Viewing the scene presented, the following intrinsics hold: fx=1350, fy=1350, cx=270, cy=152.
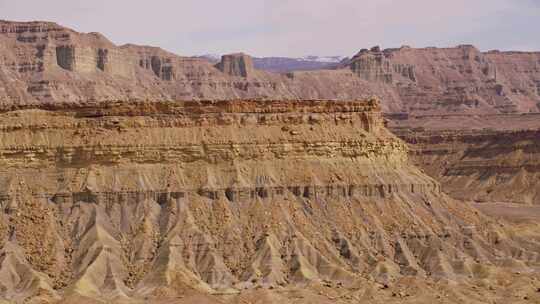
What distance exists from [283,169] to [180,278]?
1487 centimetres

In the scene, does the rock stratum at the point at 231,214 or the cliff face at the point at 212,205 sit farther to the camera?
the cliff face at the point at 212,205

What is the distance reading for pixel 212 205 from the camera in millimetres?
92500

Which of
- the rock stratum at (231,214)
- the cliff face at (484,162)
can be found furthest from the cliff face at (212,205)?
the cliff face at (484,162)

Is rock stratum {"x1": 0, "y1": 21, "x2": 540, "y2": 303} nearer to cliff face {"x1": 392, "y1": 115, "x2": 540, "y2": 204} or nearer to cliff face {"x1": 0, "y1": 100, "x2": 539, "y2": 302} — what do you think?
cliff face {"x1": 0, "y1": 100, "x2": 539, "y2": 302}

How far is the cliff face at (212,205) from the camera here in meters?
86.6

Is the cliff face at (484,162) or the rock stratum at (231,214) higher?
the rock stratum at (231,214)

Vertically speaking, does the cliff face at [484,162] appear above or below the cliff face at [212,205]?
below

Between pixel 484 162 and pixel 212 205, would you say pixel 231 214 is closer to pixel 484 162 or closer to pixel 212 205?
pixel 212 205

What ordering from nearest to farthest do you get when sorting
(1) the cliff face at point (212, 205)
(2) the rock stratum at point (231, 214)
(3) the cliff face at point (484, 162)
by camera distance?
1. (2) the rock stratum at point (231, 214)
2. (1) the cliff face at point (212, 205)
3. (3) the cliff face at point (484, 162)

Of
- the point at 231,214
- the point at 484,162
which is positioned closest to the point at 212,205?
the point at 231,214

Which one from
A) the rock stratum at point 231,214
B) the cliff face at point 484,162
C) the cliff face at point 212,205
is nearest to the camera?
the rock stratum at point 231,214

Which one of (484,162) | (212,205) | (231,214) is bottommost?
(484,162)

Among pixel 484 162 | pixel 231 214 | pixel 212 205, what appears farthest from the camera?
pixel 484 162

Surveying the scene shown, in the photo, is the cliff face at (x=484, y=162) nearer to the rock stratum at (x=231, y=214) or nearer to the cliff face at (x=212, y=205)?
the rock stratum at (x=231, y=214)
